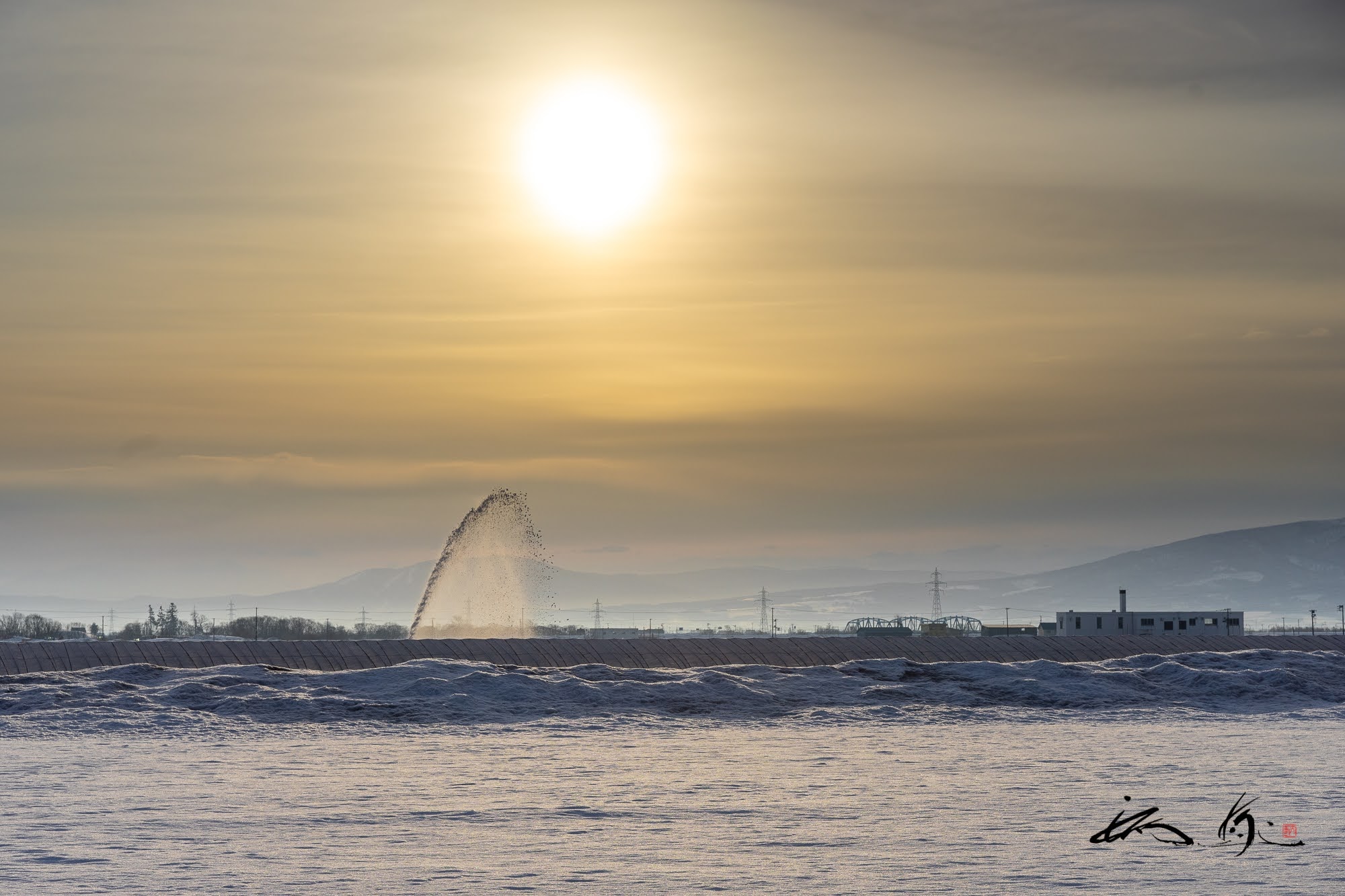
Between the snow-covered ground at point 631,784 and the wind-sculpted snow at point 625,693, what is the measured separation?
1.06ft

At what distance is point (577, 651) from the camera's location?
4405 inches

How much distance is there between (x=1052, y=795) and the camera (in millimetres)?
43812

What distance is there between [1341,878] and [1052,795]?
14120 mm

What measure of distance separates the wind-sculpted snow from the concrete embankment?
7685 millimetres

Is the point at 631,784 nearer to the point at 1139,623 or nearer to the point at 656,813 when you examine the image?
the point at 656,813

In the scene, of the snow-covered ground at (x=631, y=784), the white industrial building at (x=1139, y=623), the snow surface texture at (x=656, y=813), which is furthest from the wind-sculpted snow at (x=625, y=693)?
the white industrial building at (x=1139, y=623)

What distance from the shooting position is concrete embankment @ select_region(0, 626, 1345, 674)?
99.4 meters

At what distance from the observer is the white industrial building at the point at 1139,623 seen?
169 meters

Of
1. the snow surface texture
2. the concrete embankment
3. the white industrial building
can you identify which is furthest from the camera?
the white industrial building

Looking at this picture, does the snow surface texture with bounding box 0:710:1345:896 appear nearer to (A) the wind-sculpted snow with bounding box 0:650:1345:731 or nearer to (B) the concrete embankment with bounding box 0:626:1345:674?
(A) the wind-sculpted snow with bounding box 0:650:1345:731
